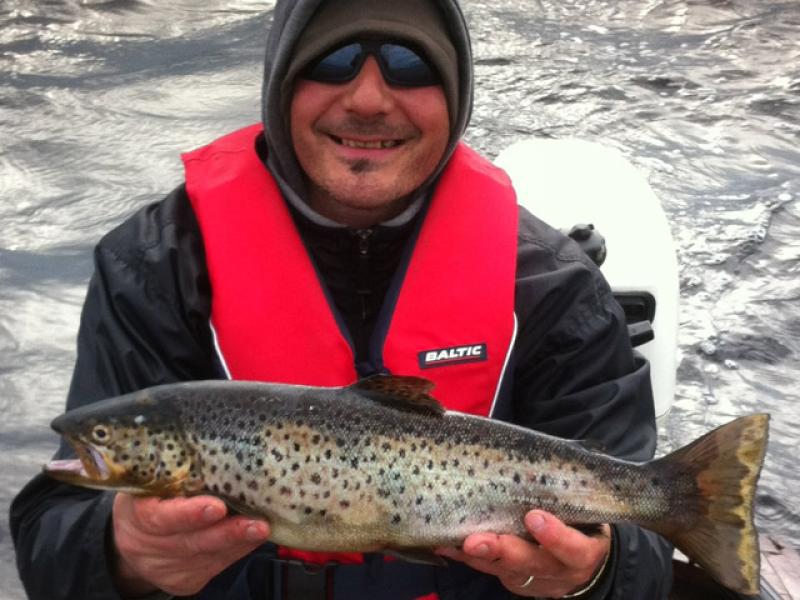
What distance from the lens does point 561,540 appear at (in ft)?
8.51

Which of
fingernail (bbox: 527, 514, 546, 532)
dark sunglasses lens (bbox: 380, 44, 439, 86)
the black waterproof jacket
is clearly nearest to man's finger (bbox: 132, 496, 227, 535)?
the black waterproof jacket

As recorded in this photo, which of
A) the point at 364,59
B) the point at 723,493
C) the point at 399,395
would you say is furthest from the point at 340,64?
the point at 723,493

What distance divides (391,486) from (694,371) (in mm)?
4470

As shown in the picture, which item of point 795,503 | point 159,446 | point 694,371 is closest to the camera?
point 159,446

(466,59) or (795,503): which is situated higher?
(466,59)

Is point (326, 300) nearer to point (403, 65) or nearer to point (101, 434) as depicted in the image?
point (403, 65)

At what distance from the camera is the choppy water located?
6625 millimetres

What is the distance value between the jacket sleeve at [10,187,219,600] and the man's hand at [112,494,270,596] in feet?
0.28

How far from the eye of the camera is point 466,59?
3236 millimetres

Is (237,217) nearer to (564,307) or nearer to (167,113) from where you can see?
(564,307)

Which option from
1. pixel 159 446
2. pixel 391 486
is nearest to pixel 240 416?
pixel 159 446

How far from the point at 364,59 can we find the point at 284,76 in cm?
22

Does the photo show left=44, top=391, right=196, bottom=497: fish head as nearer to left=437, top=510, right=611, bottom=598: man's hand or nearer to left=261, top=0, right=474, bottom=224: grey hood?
left=437, top=510, right=611, bottom=598: man's hand

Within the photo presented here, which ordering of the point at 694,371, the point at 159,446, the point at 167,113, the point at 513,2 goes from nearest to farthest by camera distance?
the point at 159,446
the point at 694,371
the point at 167,113
the point at 513,2
